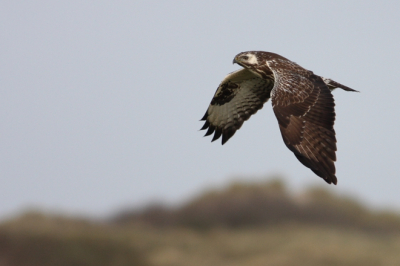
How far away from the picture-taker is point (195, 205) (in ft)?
87.8

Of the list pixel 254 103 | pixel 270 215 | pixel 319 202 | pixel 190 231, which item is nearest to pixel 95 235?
pixel 190 231

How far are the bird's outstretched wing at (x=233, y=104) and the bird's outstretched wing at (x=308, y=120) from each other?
1797 mm

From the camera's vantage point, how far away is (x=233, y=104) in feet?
34.6

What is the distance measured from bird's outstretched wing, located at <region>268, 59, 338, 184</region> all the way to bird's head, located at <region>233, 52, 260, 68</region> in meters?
0.82

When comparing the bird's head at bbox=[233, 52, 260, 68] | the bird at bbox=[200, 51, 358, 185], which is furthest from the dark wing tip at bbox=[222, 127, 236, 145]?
the bird's head at bbox=[233, 52, 260, 68]

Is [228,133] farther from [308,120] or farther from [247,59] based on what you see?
[308,120]

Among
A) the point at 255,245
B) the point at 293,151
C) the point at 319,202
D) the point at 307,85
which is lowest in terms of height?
the point at 293,151

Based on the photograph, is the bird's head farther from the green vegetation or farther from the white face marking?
the green vegetation

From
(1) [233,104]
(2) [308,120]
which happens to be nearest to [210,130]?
(1) [233,104]

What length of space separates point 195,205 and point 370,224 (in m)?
5.81

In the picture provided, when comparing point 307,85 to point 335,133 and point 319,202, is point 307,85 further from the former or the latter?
point 319,202

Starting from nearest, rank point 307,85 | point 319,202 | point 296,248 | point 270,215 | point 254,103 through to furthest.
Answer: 1. point 307,85
2. point 254,103
3. point 296,248
4. point 270,215
5. point 319,202

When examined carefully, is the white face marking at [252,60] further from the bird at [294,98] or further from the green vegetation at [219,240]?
the green vegetation at [219,240]

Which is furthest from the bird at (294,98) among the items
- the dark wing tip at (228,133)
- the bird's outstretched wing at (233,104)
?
the dark wing tip at (228,133)
